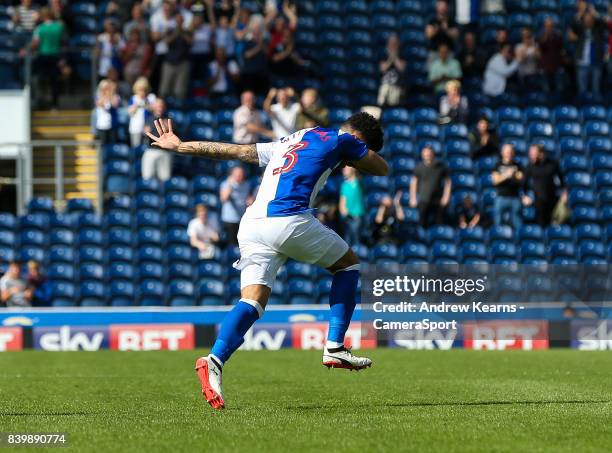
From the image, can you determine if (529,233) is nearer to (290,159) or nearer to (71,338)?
(71,338)

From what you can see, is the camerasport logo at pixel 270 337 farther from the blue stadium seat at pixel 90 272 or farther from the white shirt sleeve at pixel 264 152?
the white shirt sleeve at pixel 264 152

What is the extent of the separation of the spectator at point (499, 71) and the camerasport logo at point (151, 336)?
8.95 metres

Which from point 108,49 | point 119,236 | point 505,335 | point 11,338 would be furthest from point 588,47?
point 11,338

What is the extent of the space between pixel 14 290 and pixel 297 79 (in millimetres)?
7728

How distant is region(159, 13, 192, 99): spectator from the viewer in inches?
890

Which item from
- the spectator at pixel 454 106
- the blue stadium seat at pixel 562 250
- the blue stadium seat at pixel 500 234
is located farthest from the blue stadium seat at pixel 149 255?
the blue stadium seat at pixel 562 250

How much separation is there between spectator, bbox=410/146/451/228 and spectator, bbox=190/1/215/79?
4.80 m

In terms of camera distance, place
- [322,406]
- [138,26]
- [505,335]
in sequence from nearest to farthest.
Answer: [322,406]
[505,335]
[138,26]

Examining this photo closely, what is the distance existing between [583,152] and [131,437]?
17.6m

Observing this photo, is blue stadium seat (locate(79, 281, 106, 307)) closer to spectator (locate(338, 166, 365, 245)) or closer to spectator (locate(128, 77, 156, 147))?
spectator (locate(128, 77, 156, 147))

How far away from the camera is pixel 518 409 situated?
8344 millimetres

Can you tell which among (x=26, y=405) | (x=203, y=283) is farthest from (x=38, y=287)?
(x=26, y=405)

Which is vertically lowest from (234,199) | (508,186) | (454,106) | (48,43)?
(234,199)

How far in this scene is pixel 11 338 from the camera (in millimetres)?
18391
